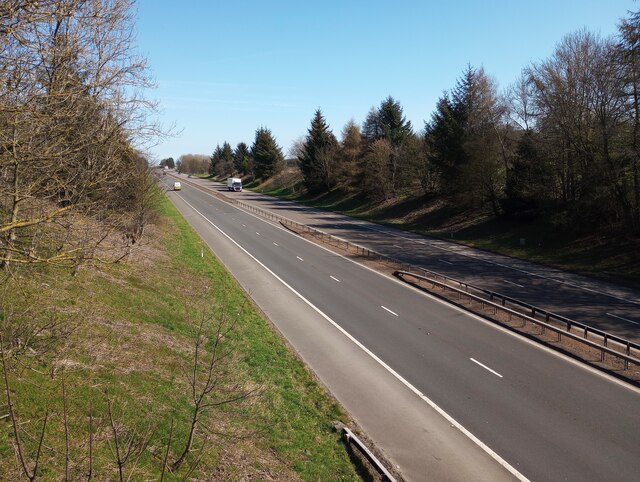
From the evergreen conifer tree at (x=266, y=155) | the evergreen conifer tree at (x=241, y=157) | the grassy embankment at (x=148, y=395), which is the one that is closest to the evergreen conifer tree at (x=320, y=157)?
the evergreen conifer tree at (x=266, y=155)

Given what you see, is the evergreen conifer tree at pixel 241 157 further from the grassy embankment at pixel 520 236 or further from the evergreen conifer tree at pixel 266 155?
the grassy embankment at pixel 520 236

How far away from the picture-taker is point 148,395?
1002 centimetres

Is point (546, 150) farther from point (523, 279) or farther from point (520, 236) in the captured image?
point (523, 279)

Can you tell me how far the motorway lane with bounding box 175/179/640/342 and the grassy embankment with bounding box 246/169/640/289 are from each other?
5.75 feet

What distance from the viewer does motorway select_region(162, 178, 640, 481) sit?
975 centimetres

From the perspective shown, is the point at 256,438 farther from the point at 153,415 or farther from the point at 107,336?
the point at 107,336

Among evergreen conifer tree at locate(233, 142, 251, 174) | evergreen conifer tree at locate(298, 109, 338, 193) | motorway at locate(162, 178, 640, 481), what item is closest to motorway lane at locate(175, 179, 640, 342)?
motorway at locate(162, 178, 640, 481)

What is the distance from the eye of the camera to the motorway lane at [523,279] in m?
20.3

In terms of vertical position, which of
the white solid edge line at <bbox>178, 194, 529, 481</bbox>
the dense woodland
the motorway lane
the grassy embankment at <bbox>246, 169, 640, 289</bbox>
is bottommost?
the white solid edge line at <bbox>178, 194, 529, 481</bbox>

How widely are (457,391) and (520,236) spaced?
93.5ft

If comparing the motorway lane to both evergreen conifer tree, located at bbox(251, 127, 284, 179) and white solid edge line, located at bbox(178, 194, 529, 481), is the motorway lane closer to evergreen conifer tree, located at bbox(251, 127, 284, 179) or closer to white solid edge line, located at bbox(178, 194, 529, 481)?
white solid edge line, located at bbox(178, 194, 529, 481)

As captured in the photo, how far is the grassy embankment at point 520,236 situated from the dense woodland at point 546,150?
103cm

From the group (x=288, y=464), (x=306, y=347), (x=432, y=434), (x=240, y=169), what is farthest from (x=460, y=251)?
(x=240, y=169)

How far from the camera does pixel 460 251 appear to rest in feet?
120
